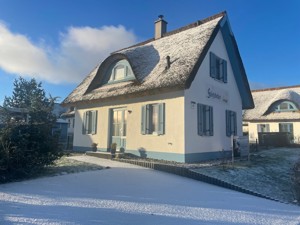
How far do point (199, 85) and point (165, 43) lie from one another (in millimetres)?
4546

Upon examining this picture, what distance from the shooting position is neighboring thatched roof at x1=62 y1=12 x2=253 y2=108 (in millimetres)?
11523

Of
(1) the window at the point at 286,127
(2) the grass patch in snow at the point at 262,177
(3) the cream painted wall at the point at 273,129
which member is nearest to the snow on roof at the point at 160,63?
(2) the grass patch in snow at the point at 262,177

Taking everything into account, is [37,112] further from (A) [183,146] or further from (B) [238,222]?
(B) [238,222]

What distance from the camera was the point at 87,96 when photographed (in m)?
16.0

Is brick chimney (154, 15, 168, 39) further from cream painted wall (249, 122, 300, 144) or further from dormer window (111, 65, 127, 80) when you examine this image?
cream painted wall (249, 122, 300, 144)

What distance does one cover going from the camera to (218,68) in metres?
14.5

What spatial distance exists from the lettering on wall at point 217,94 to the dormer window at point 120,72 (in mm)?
4270

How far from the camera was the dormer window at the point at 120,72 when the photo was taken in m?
14.7

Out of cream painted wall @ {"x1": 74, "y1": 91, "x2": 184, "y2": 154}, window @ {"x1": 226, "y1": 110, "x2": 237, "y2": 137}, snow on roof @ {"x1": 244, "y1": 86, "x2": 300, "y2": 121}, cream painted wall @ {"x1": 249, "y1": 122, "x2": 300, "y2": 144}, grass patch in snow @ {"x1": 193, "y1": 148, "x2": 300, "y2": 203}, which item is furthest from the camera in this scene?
snow on roof @ {"x1": 244, "y1": 86, "x2": 300, "y2": 121}

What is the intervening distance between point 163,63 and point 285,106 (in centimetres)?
2015


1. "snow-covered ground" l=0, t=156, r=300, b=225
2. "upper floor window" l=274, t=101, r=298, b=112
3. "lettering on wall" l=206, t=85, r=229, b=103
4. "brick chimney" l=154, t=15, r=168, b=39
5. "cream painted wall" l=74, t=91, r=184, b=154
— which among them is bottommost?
"snow-covered ground" l=0, t=156, r=300, b=225

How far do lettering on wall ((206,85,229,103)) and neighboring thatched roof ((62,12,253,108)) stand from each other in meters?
2.06

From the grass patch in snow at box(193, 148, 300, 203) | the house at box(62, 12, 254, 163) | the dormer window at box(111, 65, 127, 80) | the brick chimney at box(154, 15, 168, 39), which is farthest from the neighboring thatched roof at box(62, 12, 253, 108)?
the grass patch in snow at box(193, 148, 300, 203)

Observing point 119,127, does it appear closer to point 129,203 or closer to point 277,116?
point 129,203
